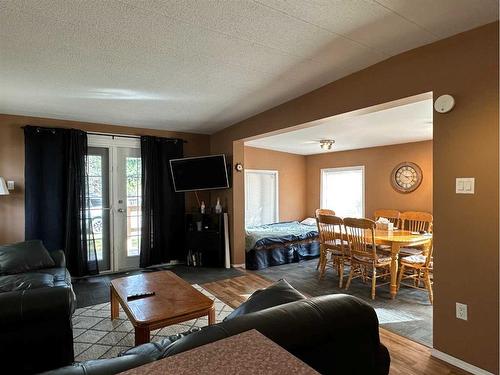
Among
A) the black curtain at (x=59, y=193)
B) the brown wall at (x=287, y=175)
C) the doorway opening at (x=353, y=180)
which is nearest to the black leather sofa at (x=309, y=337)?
the doorway opening at (x=353, y=180)

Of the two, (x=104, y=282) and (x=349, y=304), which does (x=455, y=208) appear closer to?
(x=349, y=304)

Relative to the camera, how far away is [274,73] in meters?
2.76

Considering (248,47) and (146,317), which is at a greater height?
(248,47)

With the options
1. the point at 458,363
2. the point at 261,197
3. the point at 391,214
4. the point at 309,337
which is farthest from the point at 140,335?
the point at 261,197

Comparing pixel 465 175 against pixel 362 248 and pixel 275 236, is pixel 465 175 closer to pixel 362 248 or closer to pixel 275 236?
pixel 362 248

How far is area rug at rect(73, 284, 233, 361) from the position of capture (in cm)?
232

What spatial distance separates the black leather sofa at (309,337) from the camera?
0.96 meters

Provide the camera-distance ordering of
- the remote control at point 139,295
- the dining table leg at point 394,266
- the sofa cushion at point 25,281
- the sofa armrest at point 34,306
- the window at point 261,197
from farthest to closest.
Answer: the window at point 261,197 → the dining table leg at point 394,266 → the sofa cushion at point 25,281 → the remote control at point 139,295 → the sofa armrest at point 34,306

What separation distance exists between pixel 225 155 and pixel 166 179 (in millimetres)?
1054

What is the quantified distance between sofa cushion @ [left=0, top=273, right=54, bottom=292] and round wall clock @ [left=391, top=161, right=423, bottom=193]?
5.39m

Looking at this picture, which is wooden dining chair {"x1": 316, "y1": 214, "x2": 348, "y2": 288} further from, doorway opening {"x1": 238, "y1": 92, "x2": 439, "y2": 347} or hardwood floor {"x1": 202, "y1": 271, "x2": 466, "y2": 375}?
hardwood floor {"x1": 202, "y1": 271, "x2": 466, "y2": 375}

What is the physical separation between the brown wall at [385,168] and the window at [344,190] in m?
0.13

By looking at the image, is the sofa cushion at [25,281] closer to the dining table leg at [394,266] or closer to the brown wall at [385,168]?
the dining table leg at [394,266]

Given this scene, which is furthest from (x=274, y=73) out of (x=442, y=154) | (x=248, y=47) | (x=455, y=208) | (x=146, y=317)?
(x=146, y=317)
